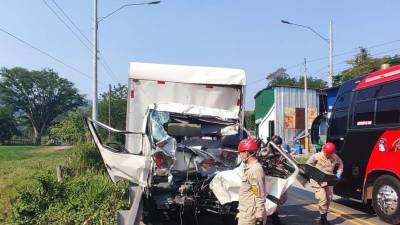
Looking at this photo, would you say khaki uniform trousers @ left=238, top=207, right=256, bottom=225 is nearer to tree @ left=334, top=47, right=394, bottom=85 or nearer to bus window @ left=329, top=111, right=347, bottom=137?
bus window @ left=329, top=111, right=347, bottom=137

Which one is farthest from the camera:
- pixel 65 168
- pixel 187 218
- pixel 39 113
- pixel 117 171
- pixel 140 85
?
pixel 39 113

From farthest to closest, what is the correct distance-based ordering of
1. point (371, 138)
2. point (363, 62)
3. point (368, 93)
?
point (363, 62) → point (368, 93) → point (371, 138)

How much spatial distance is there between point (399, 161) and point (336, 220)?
191 cm

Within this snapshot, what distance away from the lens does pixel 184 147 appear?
31.8ft

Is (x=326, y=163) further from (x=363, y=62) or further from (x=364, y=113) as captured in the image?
(x=363, y=62)

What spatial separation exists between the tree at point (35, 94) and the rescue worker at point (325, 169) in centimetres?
9209

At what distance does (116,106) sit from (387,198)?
43.2m

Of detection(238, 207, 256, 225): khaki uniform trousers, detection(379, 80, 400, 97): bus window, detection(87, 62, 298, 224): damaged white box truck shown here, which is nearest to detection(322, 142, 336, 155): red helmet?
detection(87, 62, 298, 224): damaged white box truck

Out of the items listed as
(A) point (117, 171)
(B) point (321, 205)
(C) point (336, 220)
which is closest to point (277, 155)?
(B) point (321, 205)

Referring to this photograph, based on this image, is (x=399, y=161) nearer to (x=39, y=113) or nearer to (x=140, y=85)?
(x=140, y=85)

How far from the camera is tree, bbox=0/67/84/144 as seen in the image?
9919cm

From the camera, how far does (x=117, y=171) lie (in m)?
9.88

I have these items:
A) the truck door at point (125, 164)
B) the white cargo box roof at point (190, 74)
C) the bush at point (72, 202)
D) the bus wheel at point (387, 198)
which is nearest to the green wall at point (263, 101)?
the white cargo box roof at point (190, 74)

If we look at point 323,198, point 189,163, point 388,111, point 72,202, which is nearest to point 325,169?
point 323,198
